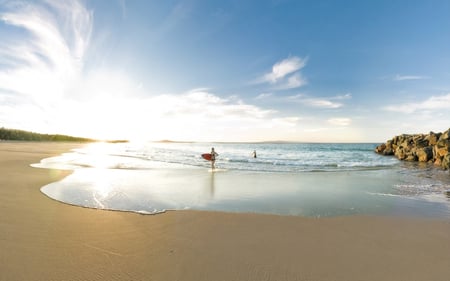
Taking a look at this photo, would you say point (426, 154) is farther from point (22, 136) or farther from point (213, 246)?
point (22, 136)

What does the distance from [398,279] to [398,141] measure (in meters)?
46.7

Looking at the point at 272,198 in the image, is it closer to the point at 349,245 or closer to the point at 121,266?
the point at 349,245

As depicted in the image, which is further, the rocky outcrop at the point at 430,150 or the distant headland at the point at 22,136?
the distant headland at the point at 22,136

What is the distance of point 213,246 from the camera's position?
15.0 feet

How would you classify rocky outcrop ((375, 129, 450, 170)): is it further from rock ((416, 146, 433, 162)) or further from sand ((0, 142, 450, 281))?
sand ((0, 142, 450, 281))

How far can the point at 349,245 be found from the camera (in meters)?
4.73

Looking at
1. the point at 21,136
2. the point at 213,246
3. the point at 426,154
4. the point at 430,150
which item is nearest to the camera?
the point at 213,246

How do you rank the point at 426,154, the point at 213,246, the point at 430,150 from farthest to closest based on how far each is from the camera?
the point at 430,150 → the point at 426,154 → the point at 213,246

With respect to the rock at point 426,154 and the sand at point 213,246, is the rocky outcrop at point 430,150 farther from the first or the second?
the sand at point 213,246

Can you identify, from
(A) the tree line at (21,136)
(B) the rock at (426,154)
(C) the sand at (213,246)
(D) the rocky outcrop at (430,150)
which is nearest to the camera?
(C) the sand at (213,246)

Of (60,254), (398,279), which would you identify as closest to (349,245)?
(398,279)

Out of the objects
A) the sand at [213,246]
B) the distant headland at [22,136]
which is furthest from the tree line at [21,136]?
the sand at [213,246]

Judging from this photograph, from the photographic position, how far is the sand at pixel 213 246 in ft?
12.1

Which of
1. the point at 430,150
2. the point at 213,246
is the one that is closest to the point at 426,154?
the point at 430,150
